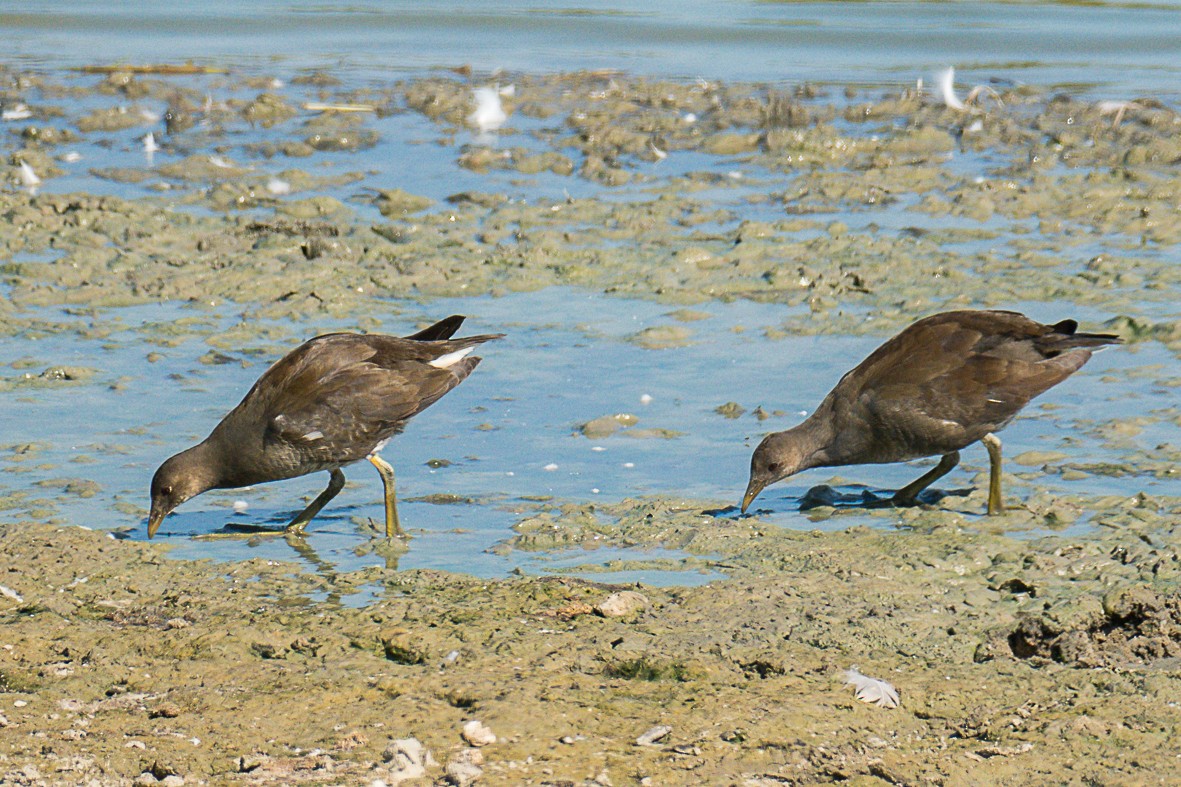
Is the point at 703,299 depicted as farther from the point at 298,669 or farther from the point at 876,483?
the point at 298,669

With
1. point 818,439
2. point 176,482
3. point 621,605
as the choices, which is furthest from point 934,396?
point 176,482

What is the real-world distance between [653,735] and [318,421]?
2.96 meters

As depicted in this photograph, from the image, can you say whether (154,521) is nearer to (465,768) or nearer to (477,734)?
(477,734)

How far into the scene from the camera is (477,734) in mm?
4445

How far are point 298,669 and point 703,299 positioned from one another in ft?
18.0

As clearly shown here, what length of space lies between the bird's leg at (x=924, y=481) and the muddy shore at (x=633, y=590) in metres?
0.13

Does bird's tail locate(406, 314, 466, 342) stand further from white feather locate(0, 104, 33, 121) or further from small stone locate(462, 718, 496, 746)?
white feather locate(0, 104, 33, 121)

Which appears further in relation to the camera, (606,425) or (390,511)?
(606,425)

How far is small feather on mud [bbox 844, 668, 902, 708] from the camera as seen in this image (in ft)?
15.4

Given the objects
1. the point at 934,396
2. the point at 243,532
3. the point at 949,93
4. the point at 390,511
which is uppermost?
the point at 949,93

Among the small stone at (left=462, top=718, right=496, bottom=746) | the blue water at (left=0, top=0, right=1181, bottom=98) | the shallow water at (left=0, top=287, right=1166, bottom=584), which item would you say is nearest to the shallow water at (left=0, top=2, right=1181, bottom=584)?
the shallow water at (left=0, top=287, right=1166, bottom=584)

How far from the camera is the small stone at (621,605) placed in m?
5.43

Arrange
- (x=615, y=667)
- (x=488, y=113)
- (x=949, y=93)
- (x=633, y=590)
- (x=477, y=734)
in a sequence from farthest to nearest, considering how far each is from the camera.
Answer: (x=949, y=93)
(x=488, y=113)
(x=633, y=590)
(x=615, y=667)
(x=477, y=734)

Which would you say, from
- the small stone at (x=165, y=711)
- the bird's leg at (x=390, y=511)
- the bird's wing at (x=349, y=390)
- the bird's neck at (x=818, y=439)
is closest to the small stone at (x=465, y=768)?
the small stone at (x=165, y=711)
